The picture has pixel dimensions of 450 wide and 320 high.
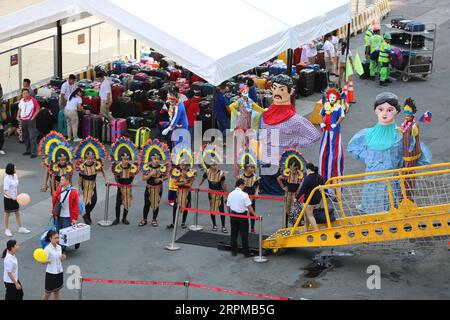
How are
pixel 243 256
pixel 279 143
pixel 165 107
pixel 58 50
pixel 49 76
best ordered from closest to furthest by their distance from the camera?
pixel 243 256 < pixel 279 143 < pixel 165 107 < pixel 58 50 < pixel 49 76

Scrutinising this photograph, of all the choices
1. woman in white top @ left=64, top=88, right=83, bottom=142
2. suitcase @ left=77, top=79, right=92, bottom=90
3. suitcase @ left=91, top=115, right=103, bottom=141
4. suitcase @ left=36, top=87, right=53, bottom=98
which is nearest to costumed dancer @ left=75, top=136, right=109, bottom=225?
woman in white top @ left=64, top=88, right=83, bottom=142

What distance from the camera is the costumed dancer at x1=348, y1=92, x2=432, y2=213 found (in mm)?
18828

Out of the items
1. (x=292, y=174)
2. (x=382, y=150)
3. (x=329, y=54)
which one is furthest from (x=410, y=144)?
(x=329, y=54)

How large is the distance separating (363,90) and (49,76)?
9.56 metres

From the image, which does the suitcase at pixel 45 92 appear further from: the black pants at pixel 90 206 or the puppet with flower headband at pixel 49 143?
the black pants at pixel 90 206

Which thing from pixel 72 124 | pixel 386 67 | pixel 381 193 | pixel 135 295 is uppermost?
pixel 386 67

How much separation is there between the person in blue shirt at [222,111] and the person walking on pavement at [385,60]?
774cm

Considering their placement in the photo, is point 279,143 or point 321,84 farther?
point 321,84

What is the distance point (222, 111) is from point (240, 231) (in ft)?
25.6

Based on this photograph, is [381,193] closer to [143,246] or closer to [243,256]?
[243,256]

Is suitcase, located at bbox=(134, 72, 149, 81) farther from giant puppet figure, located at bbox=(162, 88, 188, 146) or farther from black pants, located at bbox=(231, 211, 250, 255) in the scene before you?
black pants, located at bbox=(231, 211, 250, 255)

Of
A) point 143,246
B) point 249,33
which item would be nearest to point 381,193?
point 143,246

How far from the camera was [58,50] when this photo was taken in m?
26.6

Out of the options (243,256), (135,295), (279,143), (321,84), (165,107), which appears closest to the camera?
(135,295)
